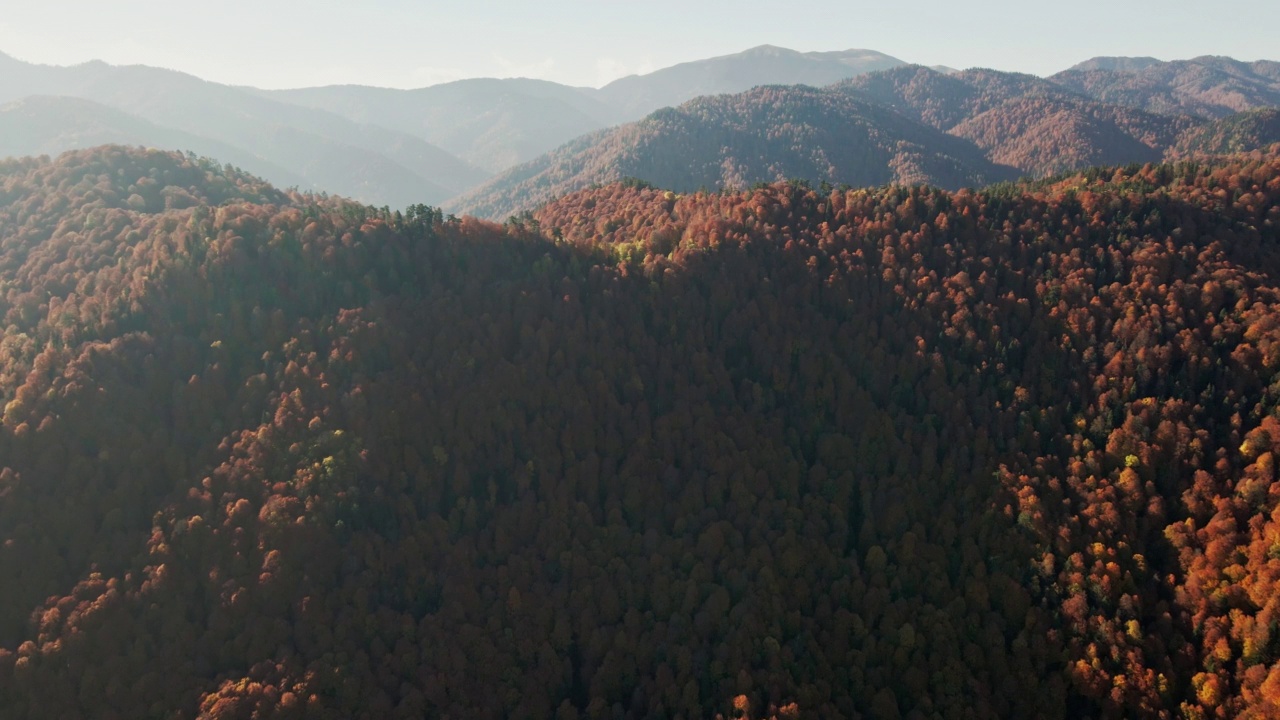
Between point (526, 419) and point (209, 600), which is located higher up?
point (526, 419)

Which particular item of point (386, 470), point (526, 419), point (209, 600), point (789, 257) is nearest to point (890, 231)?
point (789, 257)

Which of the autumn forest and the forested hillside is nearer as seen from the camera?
the autumn forest

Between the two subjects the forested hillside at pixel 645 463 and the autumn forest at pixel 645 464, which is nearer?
the autumn forest at pixel 645 464

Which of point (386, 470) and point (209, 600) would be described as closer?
point (209, 600)

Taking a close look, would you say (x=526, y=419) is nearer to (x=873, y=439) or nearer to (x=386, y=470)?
(x=386, y=470)

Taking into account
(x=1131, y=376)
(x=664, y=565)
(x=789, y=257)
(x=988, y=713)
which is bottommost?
(x=988, y=713)

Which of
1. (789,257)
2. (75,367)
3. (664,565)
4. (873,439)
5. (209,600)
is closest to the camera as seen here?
(209,600)

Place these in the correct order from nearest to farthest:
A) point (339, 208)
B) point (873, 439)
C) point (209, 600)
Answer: point (209, 600) → point (873, 439) → point (339, 208)

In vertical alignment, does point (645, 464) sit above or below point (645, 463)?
below
